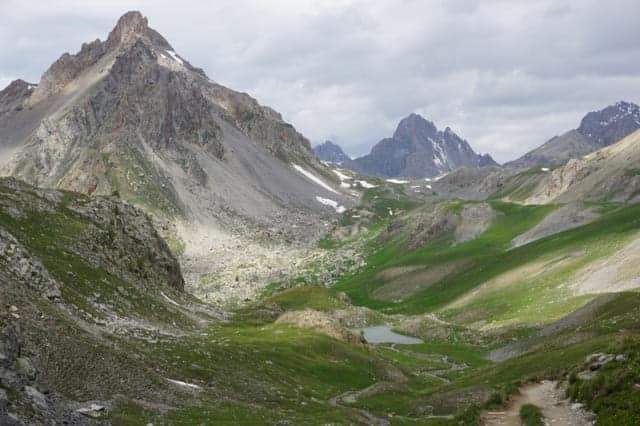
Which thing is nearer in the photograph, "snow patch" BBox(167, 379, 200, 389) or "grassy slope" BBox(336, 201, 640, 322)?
"snow patch" BBox(167, 379, 200, 389)

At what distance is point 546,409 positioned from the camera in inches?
1457

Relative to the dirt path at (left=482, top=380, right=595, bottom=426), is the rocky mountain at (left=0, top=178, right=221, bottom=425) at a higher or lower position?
higher

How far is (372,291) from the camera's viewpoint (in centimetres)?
18225

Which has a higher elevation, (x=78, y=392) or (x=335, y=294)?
(x=78, y=392)

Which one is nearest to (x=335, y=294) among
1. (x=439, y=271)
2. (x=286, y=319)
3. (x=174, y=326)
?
(x=439, y=271)

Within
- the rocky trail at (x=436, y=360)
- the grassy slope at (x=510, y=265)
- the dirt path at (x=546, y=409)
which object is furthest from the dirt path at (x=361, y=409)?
the grassy slope at (x=510, y=265)

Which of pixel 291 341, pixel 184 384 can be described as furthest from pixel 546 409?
pixel 291 341

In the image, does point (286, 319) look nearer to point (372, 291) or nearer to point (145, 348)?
point (145, 348)

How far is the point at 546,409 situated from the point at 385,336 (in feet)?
294

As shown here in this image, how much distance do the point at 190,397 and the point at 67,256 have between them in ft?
104

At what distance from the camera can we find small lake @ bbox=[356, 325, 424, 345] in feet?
397

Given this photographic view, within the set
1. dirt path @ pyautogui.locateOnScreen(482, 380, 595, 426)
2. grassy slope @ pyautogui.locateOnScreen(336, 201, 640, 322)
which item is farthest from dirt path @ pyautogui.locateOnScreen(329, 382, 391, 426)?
grassy slope @ pyautogui.locateOnScreen(336, 201, 640, 322)

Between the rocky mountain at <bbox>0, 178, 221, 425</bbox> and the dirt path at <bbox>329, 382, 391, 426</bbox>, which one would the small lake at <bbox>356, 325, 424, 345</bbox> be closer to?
the rocky mountain at <bbox>0, 178, 221, 425</bbox>

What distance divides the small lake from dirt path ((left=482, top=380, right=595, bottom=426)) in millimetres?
76538
